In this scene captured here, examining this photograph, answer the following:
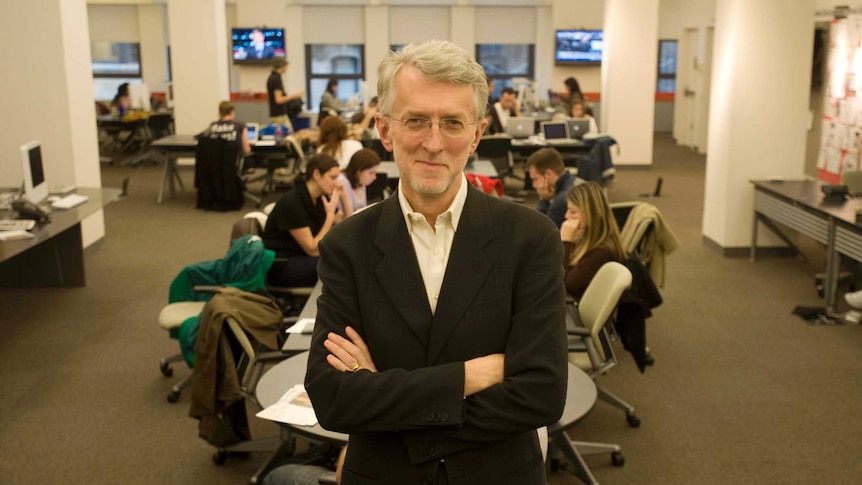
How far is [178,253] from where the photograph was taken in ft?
30.6

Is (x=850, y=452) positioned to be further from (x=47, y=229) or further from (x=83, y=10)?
(x=83, y=10)

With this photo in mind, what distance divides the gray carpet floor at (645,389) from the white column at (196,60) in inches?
232

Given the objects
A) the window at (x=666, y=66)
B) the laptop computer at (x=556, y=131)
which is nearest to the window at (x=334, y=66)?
the window at (x=666, y=66)

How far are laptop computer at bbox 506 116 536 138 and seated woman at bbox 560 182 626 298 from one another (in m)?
7.88

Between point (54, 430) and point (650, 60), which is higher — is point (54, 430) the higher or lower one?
the lower one

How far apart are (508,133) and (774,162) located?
4835 mm

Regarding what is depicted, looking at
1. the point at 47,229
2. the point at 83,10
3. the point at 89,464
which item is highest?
the point at 83,10

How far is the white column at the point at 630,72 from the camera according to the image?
47.7ft

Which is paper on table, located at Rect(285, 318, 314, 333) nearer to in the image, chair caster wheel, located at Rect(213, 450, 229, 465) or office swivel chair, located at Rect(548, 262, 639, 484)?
chair caster wheel, located at Rect(213, 450, 229, 465)

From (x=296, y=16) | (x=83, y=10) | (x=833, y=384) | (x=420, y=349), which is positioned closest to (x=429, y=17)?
(x=296, y=16)

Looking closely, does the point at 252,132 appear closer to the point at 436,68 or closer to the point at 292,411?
the point at 292,411

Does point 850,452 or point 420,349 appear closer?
point 420,349

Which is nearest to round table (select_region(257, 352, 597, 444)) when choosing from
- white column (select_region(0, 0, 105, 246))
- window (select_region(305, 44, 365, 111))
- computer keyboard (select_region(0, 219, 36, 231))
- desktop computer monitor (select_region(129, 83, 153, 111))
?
computer keyboard (select_region(0, 219, 36, 231))

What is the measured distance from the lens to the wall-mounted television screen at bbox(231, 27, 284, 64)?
18.7 metres
